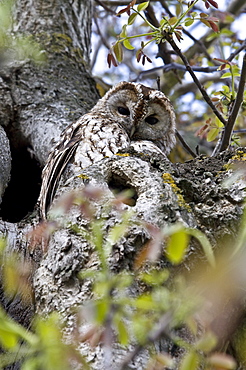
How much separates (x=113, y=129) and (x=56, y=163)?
56cm

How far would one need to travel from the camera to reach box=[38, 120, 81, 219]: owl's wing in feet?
7.32

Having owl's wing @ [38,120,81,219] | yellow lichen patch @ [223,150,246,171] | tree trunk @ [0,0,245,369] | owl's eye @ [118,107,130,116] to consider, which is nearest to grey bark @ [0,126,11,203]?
tree trunk @ [0,0,245,369]

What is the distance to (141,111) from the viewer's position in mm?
3061

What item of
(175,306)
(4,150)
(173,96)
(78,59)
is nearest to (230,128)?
(4,150)

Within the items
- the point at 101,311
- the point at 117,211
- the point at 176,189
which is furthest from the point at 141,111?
the point at 101,311

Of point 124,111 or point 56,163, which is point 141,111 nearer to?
point 124,111

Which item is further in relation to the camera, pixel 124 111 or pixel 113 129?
pixel 124 111

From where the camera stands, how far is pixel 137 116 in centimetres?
304

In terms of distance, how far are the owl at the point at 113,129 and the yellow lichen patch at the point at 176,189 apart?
2.47 ft

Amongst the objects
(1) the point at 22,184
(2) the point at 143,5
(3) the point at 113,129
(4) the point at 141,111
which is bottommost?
(1) the point at 22,184

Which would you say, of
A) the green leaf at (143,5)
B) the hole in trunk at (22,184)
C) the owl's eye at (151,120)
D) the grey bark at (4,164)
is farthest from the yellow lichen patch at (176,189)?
the owl's eye at (151,120)

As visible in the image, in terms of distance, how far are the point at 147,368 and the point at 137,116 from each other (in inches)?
83.5

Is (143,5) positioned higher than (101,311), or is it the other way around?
(143,5)

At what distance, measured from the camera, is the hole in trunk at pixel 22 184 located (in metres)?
2.62
